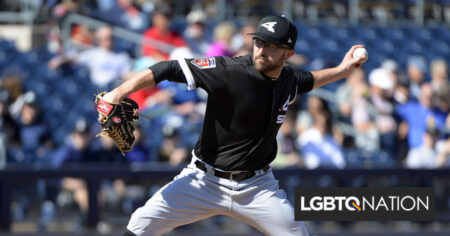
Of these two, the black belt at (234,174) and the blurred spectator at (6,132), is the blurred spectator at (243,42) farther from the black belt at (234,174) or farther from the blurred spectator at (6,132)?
the black belt at (234,174)

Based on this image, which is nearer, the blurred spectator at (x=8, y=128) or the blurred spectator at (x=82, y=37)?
the blurred spectator at (x=8, y=128)

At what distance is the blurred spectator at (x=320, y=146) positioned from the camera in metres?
8.46

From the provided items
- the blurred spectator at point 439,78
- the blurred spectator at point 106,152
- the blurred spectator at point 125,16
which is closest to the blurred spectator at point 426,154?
the blurred spectator at point 439,78

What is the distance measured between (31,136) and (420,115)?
5.08 metres

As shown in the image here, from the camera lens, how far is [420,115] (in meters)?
9.47

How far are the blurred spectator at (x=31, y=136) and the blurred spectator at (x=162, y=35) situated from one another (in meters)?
1.95

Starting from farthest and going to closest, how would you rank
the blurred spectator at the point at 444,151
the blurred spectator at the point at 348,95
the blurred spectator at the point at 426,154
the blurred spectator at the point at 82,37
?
the blurred spectator at the point at 82,37
the blurred spectator at the point at 348,95
the blurred spectator at the point at 444,151
the blurred spectator at the point at 426,154

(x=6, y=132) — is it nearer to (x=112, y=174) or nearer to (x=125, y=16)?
(x=112, y=174)

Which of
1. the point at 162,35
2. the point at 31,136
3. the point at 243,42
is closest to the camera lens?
the point at 31,136

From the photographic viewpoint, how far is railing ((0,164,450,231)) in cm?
773

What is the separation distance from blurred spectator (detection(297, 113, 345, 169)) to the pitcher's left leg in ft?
13.0

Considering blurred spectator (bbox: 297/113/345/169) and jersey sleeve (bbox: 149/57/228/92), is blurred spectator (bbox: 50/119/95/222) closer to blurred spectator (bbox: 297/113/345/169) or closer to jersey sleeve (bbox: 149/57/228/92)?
blurred spectator (bbox: 297/113/345/169)

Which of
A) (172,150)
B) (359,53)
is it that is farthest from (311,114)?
(359,53)

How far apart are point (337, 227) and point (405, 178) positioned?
1.03 metres
